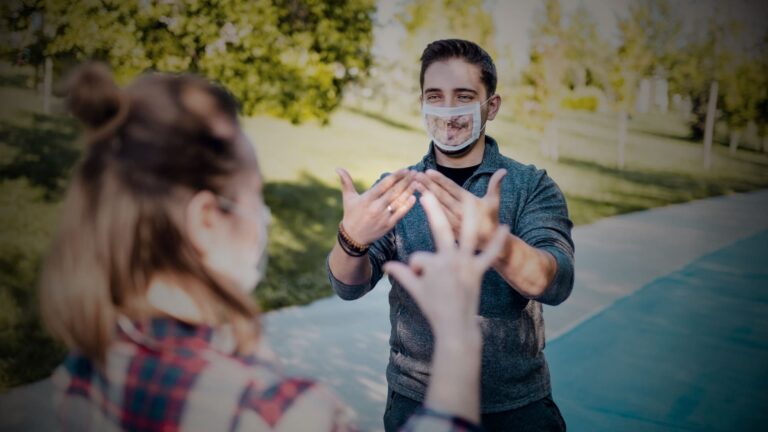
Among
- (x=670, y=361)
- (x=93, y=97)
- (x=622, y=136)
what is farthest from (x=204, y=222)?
(x=622, y=136)

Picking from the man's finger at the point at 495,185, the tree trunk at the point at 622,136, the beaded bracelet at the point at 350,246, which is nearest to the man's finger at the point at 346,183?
the beaded bracelet at the point at 350,246

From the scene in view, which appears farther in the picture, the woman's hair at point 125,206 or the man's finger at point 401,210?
the man's finger at point 401,210

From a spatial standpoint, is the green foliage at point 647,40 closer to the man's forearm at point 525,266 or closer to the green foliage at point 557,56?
the green foliage at point 557,56

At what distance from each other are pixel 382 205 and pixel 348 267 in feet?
0.99

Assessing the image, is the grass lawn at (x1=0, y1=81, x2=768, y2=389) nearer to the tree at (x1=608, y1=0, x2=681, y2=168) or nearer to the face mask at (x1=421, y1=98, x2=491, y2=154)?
the face mask at (x1=421, y1=98, x2=491, y2=154)

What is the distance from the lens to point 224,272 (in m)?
1.12

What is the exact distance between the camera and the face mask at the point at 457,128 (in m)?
2.29

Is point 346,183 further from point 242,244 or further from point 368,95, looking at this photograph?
point 368,95

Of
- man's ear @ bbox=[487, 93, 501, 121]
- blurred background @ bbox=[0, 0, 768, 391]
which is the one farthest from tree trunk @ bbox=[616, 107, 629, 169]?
man's ear @ bbox=[487, 93, 501, 121]

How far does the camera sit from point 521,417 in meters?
1.96

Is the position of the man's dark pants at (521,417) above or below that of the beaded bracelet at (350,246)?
below

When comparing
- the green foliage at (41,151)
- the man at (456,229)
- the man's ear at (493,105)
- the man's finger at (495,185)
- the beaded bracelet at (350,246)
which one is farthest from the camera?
the green foliage at (41,151)

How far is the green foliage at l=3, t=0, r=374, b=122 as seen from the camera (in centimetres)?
498

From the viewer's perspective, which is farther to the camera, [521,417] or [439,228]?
[521,417]
